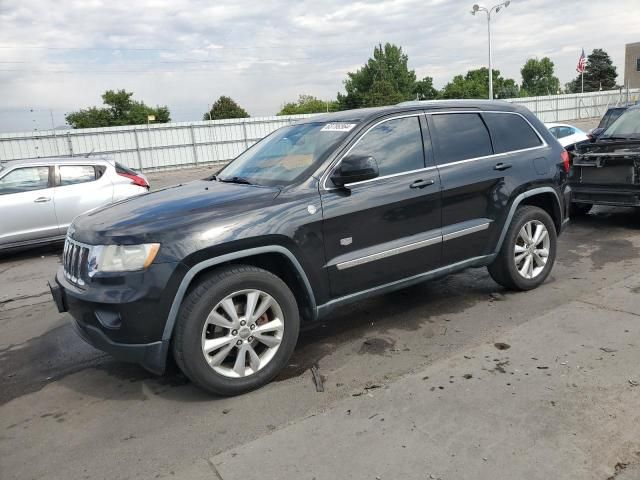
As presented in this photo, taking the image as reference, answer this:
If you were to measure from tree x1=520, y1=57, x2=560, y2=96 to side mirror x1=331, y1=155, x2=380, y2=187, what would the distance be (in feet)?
370

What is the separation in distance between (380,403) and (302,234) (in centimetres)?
121

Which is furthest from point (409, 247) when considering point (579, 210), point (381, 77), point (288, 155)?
point (381, 77)

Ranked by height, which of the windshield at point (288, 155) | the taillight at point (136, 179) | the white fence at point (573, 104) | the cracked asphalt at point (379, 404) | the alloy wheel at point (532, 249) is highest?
the white fence at point (573, 104)

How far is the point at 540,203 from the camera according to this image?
17.5 ft

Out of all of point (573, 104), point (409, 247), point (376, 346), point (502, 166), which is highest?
point (573, 104)

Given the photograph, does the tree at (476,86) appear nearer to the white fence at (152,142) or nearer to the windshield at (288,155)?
the white fence at (152,142)

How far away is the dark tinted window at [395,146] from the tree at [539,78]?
368 feet

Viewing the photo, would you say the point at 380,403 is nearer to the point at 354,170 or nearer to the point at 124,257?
the point at 354,170

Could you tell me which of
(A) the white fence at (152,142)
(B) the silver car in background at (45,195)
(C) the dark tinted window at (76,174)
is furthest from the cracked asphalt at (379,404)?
(A) the white fence at (152,142)

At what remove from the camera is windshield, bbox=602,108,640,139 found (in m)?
7.98

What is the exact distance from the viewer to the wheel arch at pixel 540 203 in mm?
4855

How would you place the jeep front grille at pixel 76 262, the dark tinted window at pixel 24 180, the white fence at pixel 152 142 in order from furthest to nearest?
the white fence at pixel 152 142 → the dark tinted window at pixel 24 180 → the jeep front grille at pixel 76 262

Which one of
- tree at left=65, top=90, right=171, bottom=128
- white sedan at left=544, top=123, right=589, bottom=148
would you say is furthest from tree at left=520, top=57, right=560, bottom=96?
white sedan at left=544, top=123, right=589, bottom=148

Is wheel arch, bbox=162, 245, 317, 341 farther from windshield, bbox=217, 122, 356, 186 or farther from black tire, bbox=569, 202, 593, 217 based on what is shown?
black tire, bbox=569, 202, 593, 217
